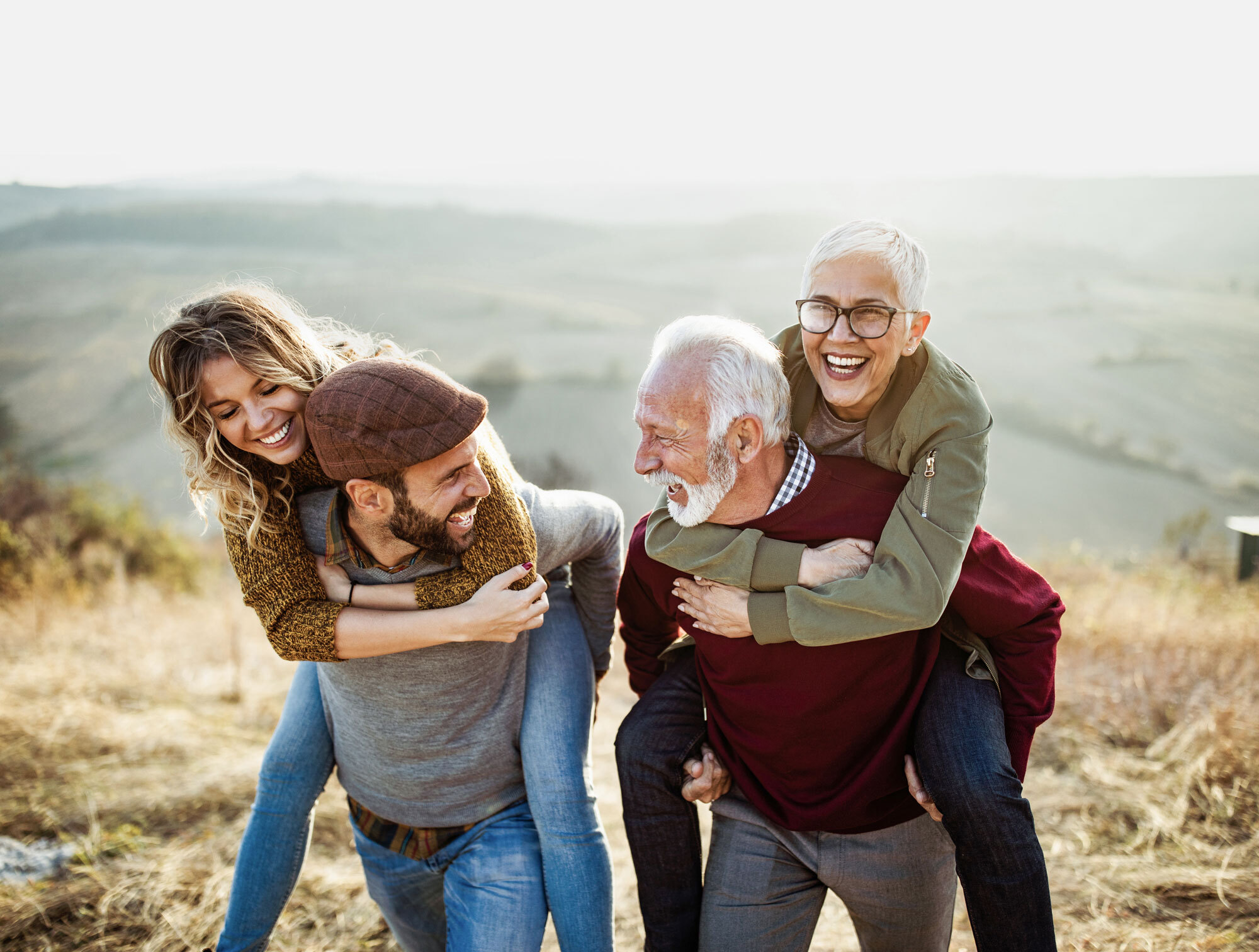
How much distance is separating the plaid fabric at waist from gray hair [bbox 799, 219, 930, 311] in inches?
71.3

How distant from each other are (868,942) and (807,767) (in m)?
0.62

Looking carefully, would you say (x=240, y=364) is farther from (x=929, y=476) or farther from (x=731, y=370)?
(x=929, y=476)

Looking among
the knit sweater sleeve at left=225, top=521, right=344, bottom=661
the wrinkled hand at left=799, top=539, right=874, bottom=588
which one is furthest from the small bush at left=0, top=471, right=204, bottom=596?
the wrinkled hand at left=799, top=539, right=874, bottom=588

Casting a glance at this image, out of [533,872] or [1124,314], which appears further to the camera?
[1124,314]

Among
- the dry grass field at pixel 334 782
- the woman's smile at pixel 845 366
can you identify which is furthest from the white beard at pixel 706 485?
the dry grass field at pixel 334 782

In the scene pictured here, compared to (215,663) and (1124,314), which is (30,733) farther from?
(1124,314)

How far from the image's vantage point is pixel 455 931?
227cm

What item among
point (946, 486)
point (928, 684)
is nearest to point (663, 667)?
point (928, 684)

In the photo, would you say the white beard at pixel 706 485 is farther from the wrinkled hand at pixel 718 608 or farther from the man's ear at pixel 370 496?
the man's ear at pixel 370 496

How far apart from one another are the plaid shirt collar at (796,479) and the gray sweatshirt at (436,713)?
0.65 m

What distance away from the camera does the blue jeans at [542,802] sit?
2.19 meters

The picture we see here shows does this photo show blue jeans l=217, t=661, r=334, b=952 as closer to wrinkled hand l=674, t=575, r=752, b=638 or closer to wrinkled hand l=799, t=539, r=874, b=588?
wrinkled hand l=674, t=575, r=752, b=638

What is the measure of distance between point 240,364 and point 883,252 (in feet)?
5.78

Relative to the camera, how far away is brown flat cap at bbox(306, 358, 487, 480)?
74.5 inches
